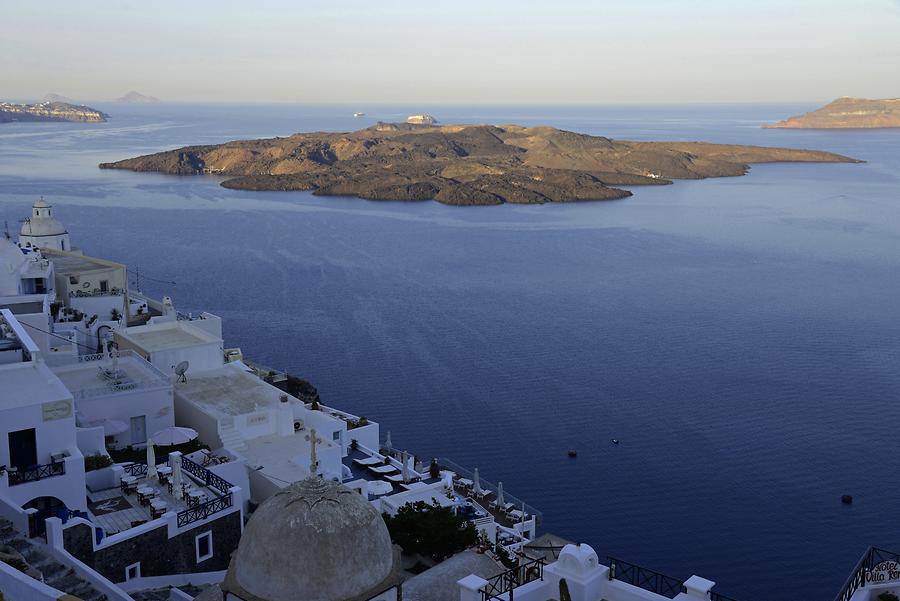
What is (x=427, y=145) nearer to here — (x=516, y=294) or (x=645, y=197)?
(x=645, y=197)

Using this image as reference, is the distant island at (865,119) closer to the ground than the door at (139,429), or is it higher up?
higher up

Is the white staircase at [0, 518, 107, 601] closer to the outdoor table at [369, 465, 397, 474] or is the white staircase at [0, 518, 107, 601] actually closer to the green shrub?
the green shrub

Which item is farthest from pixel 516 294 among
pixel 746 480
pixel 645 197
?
pixel 645 197

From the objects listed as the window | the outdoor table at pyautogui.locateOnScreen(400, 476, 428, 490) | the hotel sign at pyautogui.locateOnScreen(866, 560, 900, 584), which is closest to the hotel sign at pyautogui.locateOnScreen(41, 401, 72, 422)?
the window

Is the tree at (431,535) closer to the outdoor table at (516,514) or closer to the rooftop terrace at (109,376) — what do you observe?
the rooftop terrace at (109,376)

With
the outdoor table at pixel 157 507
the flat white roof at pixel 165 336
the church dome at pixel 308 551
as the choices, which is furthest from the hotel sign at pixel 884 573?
the flat white roof at pixel 165 336

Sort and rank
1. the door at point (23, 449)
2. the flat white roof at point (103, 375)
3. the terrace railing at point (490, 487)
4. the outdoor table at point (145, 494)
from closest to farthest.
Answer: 1. the door at point (23, 449)
2. the outdoor table at point (145, 494)
3. the flat white roof at point (103, 375)
4. the terrace railing at point (490, 487)

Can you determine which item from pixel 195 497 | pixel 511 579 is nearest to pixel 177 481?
pixel 195 497
